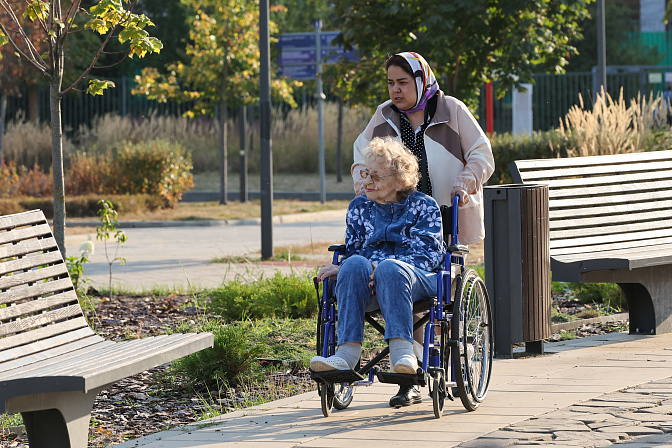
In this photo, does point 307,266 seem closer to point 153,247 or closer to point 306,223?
point 153,247

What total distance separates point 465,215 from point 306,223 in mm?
13859

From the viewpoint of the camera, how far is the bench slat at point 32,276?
15.1 feet

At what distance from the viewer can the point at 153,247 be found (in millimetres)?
15375

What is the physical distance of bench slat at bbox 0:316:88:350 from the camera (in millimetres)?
4473

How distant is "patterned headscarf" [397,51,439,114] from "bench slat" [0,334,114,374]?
2.01 m

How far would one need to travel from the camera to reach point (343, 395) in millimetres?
5383

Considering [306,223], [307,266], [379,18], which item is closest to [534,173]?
[307,266]

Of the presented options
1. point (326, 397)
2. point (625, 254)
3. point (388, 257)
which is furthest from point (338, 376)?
point (625, 254)

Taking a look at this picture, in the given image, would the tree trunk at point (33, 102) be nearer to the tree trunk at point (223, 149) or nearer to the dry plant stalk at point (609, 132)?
the tree trunk at point (223, 149)

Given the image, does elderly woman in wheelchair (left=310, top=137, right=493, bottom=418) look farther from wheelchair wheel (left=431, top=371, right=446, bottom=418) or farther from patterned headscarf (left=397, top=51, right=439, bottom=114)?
patterned headscarf (left=397, top=51, right=439, bottom=114)

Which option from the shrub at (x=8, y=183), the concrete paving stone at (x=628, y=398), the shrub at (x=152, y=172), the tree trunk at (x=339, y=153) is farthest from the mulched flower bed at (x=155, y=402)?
the tree trunk at (x=339, y=153)

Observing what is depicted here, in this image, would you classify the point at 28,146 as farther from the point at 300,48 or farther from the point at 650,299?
the point at 650,299

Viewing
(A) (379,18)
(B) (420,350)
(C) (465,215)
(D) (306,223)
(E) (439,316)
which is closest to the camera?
(E) (439,316)

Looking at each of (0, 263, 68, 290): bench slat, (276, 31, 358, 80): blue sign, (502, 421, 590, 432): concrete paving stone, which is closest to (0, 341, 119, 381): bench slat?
(0, 263, 68, 290): bench slat
